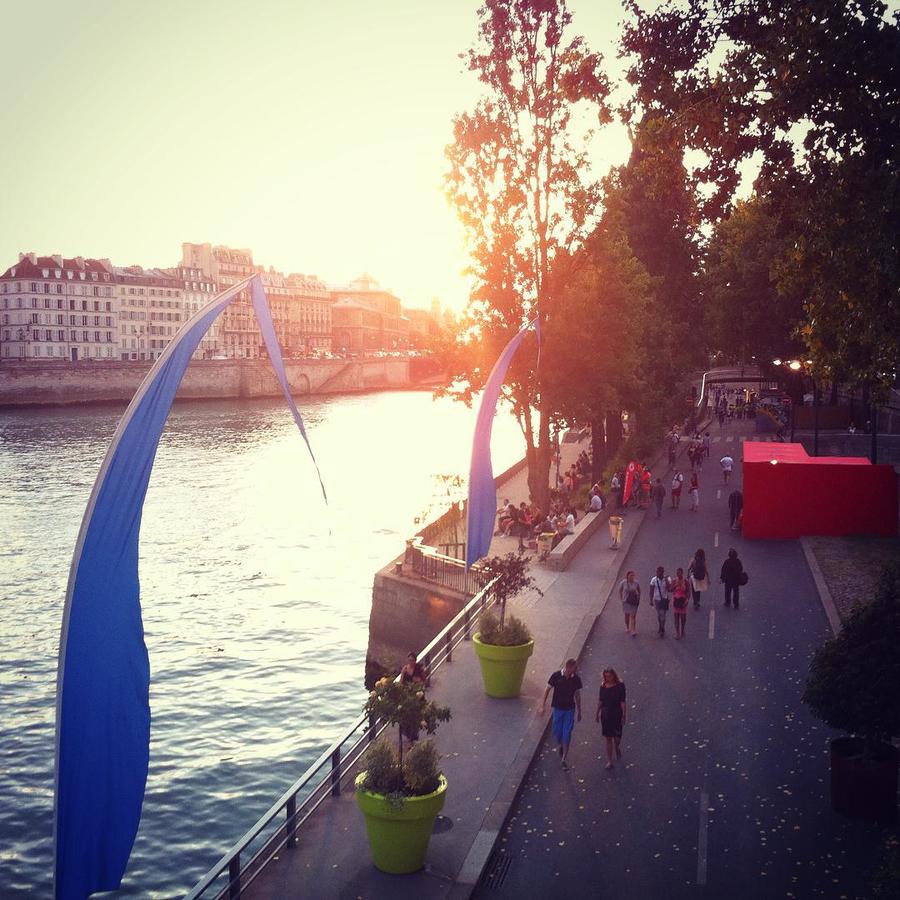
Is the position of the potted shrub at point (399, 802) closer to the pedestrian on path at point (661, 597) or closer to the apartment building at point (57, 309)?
the pedestrian on path at point (661, 597)

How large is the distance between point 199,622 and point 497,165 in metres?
16.8

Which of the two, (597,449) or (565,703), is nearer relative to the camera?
(565,703)

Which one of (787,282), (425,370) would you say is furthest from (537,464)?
(425,370)

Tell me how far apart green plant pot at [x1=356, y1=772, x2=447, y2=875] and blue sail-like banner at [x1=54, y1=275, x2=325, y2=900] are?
3165 mm

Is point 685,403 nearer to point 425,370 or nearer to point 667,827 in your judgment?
point 667,827

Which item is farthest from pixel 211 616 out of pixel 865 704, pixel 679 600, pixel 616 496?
pixel 865 704

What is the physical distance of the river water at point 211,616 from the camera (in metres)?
21.2

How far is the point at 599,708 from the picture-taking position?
1460cm

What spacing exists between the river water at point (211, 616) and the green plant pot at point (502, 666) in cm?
622

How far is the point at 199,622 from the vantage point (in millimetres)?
34719

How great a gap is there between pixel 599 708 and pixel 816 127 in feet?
29.4

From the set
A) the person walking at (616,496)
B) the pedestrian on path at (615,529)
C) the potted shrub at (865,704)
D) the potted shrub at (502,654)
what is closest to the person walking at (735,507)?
the pedestrian on path at (615,529)

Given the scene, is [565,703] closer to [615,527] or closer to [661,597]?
[661,597]

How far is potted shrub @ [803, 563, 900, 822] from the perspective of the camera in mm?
12414
